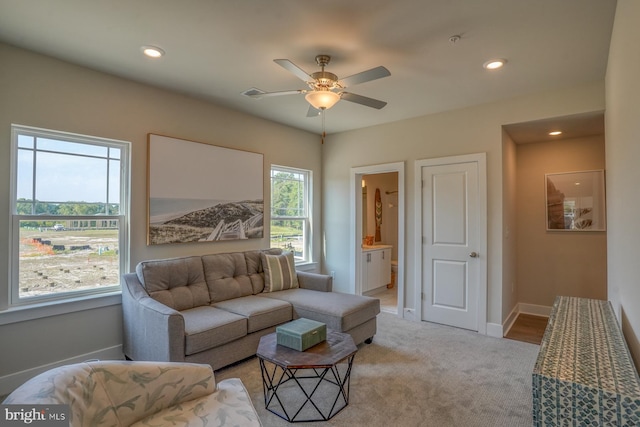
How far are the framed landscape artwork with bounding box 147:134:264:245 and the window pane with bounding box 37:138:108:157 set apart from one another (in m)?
0.43

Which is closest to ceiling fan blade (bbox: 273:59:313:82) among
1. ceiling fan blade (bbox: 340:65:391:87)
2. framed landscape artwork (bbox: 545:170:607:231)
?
ceiling fan blade (bbox: 340:65:391:87)

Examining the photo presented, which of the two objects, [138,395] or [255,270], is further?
[255,270]

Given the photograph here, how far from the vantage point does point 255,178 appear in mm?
4379

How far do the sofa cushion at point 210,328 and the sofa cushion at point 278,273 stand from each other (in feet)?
2.81

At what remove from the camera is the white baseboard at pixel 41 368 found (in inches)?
98.9

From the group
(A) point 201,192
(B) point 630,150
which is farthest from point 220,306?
(B) point 630,150

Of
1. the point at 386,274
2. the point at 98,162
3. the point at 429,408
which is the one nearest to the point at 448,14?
the point at 429,408

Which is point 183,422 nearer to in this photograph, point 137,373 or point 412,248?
point 137,373

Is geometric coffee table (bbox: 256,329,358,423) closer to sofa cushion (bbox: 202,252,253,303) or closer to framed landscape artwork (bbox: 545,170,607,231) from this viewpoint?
sofa cushion (bbox: 202,252,253,303)

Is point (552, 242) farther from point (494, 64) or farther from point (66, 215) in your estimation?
point (66, 215)

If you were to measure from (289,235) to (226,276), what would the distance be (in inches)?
59.2

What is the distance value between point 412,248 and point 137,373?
142 inches

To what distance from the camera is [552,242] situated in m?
4.54

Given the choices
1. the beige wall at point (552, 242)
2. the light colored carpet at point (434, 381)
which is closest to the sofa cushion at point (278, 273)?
the light colored carpet at point (434, 381)
